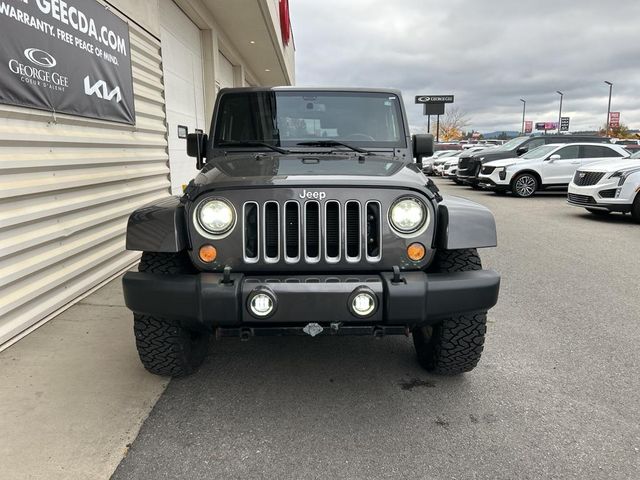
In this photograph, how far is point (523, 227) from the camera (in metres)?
8.84

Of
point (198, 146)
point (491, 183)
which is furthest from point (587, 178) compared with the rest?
point (198, 146)

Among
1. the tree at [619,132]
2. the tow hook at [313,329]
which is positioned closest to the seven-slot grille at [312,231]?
the tow hook at [313,329]

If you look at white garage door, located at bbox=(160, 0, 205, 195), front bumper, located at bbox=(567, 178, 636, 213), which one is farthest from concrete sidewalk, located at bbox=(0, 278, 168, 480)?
front bumper, located at bbox=(567, 178, 636, 213)

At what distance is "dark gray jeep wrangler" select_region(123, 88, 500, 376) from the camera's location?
7.52ft

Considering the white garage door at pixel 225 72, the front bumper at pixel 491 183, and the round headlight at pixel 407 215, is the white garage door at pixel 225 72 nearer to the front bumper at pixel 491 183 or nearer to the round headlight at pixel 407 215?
the front bumper at pixel 491 183

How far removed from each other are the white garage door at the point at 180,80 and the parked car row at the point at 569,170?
7.71 meters

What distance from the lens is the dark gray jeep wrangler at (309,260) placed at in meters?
2.29

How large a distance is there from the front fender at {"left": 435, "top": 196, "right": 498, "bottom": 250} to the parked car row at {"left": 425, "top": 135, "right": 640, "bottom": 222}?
7797 millimetres

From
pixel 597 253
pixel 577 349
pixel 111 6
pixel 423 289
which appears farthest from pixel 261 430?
pixel 597 253

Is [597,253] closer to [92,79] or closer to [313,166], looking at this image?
[313,166]

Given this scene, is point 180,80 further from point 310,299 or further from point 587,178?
point 587,178

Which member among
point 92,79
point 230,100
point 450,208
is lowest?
point 450,208

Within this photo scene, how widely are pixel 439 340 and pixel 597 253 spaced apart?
4.93m

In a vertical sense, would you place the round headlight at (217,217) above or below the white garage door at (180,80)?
below
